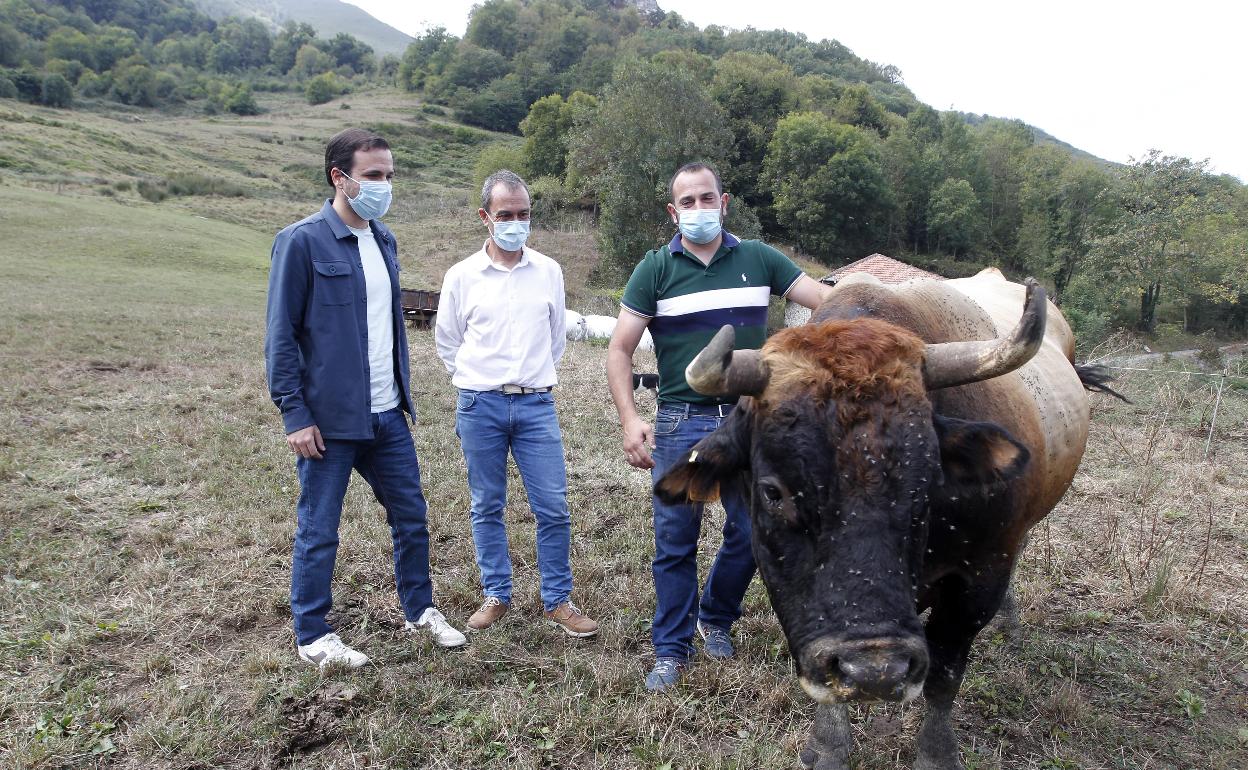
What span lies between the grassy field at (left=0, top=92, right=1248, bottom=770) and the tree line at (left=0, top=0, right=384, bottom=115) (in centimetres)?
8835

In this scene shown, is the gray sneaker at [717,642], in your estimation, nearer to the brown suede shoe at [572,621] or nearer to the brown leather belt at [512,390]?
the brown suede shoe at [572,621]

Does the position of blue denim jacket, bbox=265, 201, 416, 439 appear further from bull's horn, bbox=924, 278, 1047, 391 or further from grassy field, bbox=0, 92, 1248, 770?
bull's horn, bbox=924, 278, 1047, 391

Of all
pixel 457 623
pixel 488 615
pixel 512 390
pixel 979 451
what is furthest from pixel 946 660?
pixel 457 623

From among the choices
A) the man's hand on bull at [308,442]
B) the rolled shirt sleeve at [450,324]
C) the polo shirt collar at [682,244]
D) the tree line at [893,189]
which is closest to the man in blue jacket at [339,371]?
the man's hand on bull at [308,442]

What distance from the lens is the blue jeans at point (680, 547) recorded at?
12.6ft

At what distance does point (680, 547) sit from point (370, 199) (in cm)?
256

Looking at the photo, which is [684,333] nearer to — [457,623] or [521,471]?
[521,471]

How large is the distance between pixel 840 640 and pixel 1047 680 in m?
2.66

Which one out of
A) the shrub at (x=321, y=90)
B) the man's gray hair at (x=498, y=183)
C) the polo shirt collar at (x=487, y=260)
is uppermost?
the shrub at (x=321, y=90)

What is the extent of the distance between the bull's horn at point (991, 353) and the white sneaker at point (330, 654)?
3243 millimetres

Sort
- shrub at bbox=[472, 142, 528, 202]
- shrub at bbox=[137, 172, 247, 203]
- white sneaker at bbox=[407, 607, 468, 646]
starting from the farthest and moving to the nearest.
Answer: shrub at bbox=[472, 142, 528, 202] < shrub at bbox=[137, 172, 247, 203] < white sneaker at bbox=[407, 607, 468, 646]

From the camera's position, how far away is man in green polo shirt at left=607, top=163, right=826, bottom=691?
12.6 ft

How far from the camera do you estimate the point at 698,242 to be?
3910 millimetres

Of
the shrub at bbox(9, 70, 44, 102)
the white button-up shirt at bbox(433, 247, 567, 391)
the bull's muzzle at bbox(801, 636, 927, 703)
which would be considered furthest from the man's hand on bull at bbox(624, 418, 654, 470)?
the shrub at bbox(9, 70, 44, 102)
